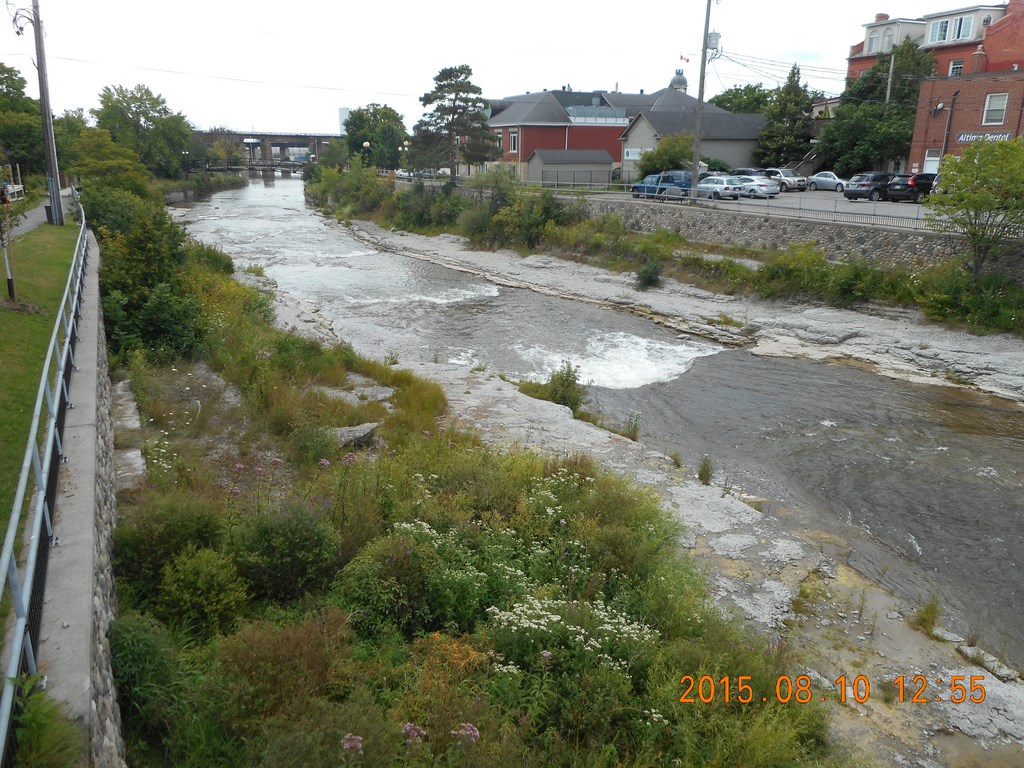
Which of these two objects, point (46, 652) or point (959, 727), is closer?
point (46, 652)

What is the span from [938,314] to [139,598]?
2412 centimetres

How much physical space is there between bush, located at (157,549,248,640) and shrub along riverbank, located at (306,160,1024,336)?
→ 22988 millimetres

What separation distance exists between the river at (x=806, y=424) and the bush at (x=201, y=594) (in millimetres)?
8664

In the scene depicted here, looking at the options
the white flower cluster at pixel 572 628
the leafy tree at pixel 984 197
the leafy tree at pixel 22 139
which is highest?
the leafy tree at pixel 22 139

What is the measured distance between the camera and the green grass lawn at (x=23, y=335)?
7.82 metres

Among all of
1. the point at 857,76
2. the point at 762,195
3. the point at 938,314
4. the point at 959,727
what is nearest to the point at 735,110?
the point at 857,76

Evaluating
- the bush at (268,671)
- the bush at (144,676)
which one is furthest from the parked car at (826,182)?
the bush at (144,676)

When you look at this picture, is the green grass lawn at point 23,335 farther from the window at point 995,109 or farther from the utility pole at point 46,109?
the window at point 995,109

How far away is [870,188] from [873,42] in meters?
29.4

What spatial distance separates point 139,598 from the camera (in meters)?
6.77

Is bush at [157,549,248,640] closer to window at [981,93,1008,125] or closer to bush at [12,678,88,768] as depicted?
bush at [12,678,88,768]

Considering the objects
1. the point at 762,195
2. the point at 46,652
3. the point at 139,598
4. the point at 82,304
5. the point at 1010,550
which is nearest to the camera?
the point at 46,652

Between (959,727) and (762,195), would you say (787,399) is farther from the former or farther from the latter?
(762,195)

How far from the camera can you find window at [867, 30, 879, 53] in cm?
5931
